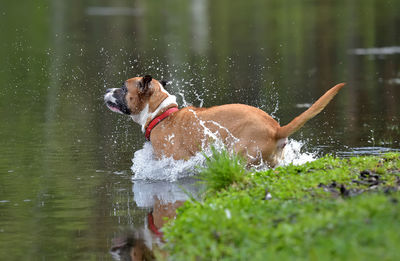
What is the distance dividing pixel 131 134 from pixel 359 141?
4125 millimetres

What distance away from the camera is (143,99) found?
35.0ft

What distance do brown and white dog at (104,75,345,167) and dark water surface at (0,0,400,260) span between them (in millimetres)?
697

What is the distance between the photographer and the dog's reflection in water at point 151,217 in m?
7.48

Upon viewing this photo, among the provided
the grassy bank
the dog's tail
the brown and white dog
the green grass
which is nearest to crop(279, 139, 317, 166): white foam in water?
the brown and white dog

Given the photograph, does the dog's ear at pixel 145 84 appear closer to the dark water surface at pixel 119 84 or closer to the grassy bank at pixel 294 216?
the dark water surface at pixel 119 84

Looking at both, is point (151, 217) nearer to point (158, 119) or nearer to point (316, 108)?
point (158, 119)

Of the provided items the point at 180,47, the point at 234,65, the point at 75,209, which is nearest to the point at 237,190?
the point at 75,209

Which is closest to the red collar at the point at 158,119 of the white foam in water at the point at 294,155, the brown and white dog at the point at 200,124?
the brown and white dog at the point at 200,124

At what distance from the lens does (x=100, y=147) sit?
1284 cm

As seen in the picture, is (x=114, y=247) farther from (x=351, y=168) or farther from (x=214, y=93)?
(x=214, y=93)

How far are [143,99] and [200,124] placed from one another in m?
1.07

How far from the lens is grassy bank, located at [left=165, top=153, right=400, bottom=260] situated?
577 centimetres

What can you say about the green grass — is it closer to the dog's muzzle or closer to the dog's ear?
the dog's ear

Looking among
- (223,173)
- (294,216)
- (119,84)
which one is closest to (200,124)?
(223,173)
